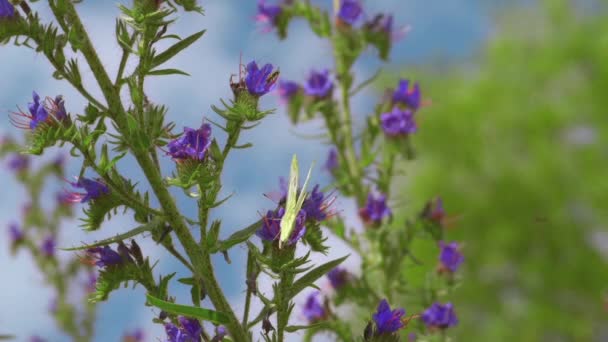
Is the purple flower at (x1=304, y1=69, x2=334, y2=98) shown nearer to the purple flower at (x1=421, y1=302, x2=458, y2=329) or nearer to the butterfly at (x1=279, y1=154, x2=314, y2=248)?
the purple flower at (x1=421, y1=302, x2=458, y2=329)

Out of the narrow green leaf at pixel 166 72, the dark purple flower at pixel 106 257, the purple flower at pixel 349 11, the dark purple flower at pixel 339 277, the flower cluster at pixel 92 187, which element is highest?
the purple flower at pixel 349 11

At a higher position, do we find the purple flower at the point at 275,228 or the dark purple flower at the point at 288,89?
the dark purple flower at the point at 288,89

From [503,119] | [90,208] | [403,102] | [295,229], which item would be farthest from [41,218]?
[503,119]

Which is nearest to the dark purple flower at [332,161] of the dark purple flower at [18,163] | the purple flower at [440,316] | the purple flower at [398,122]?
the purple flower at [398,122]

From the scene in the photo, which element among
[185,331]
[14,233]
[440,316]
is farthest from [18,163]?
[185,331]

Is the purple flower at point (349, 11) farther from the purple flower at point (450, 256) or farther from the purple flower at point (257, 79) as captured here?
the purple flower at point (257, 79)

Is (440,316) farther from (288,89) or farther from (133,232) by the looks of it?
(133,232)

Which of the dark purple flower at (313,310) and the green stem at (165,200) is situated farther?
the dark purple flower at (313,310)
